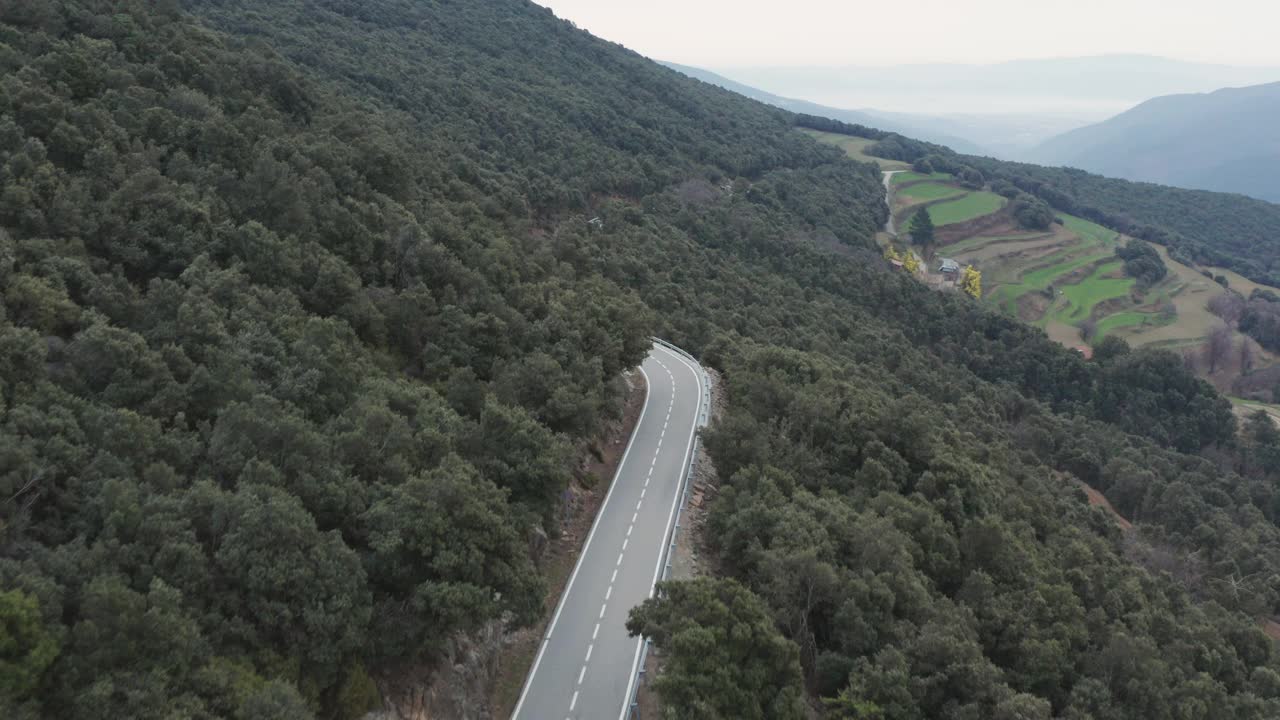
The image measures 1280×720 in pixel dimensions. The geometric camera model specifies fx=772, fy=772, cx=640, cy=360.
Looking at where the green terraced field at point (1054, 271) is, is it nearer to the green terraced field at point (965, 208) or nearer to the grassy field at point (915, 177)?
the green terraced field at point (965, 208)

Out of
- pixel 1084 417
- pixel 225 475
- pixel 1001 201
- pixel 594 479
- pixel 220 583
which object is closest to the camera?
pixel 220 583

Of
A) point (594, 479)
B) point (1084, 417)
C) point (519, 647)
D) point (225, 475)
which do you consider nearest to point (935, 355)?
point (1084, 417)

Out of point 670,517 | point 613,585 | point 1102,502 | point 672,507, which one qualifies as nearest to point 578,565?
point 613,585

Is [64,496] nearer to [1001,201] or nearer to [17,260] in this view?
[17,260]

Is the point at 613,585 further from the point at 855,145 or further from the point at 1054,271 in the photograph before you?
the point at 855,145

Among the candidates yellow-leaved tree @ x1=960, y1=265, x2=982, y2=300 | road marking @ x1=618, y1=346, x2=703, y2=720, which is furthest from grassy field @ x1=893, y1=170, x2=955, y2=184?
road marking @ x1=618, y1=346, x2=703, y2=720

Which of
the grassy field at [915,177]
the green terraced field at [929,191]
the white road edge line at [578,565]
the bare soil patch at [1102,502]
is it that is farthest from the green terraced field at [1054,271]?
the white road edge line at [578,565]
